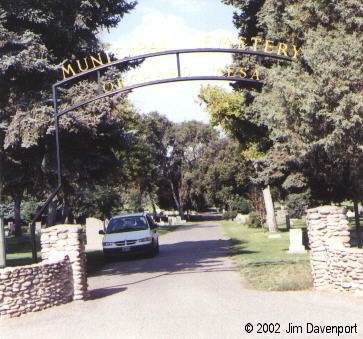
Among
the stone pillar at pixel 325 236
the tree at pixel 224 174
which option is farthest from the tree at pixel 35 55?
the tree at pixel 224 174

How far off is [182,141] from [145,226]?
48.9 metres

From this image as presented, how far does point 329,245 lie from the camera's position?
37.9 ft

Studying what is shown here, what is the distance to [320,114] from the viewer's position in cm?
1241

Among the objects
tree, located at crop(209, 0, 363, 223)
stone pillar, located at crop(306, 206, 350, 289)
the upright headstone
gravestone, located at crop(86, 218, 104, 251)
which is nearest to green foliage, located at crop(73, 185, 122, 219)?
gravestone, located at crop(86, 218, 104, 251)

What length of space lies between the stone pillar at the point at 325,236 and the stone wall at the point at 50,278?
5074 millimetres

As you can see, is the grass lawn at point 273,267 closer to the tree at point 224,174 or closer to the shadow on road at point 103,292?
the shadow on road at point 103,292

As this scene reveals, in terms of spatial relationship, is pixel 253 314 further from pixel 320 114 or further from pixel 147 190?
pixel 147 190

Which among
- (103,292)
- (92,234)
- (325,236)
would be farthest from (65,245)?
(92,234)

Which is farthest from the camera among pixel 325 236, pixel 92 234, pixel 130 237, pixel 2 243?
pixel 92 234

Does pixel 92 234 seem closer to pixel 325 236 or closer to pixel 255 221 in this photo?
pixel 255 221

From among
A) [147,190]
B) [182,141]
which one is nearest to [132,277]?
[147,190]

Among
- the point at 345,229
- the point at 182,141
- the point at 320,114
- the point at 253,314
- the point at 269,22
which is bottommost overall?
the point at 253,314

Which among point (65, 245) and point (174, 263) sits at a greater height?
point (65, 245)

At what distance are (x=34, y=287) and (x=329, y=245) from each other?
20.2ft
